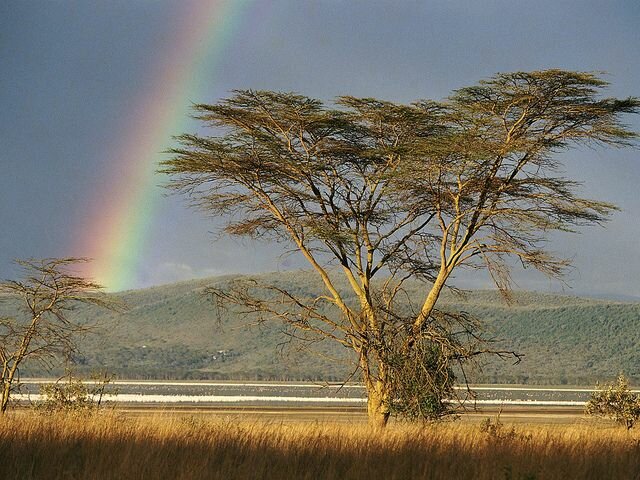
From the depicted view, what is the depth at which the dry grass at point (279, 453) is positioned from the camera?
1181 centimetres

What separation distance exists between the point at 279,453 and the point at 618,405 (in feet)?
113

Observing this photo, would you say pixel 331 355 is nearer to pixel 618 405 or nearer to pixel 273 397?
pixel 273 397

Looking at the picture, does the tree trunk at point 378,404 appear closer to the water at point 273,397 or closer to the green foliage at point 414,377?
the green foliage at point 414,377

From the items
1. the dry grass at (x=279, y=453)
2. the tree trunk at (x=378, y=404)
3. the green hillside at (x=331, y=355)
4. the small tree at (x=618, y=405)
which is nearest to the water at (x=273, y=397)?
the small tree at (x=618, y=405)

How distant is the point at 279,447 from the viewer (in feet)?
45.6

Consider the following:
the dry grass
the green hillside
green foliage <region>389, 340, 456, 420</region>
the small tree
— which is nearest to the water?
the small tree

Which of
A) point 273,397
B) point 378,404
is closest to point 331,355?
point 273,397

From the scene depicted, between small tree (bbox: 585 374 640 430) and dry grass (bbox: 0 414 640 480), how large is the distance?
28.3 m

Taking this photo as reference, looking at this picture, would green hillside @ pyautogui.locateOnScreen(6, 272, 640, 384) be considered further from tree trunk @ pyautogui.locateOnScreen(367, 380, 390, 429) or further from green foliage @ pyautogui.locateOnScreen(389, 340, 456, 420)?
green foliage @ pyautogui.locateOnScreen(389, 340, 456, 420)

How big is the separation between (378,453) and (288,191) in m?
19.2

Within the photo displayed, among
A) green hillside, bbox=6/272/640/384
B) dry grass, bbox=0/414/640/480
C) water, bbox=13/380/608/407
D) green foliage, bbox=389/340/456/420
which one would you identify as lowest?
water, bbox=13/380/608/407

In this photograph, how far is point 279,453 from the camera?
1327 centimetres

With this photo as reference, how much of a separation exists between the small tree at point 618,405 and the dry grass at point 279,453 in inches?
1116

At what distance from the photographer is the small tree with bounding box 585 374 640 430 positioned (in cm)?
4331
